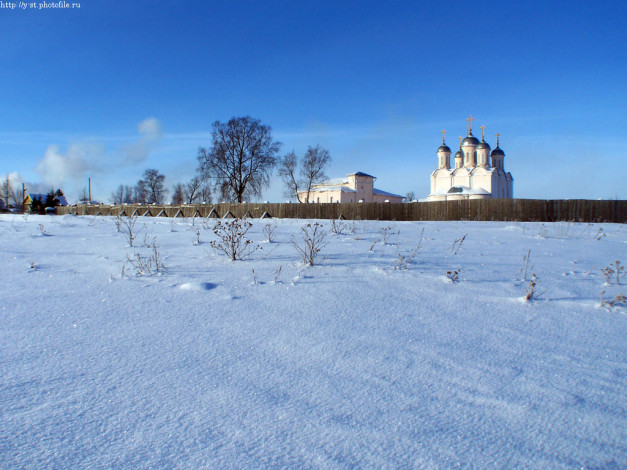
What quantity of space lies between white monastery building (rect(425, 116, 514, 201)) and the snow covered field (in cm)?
3597

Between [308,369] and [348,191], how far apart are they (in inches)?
1694

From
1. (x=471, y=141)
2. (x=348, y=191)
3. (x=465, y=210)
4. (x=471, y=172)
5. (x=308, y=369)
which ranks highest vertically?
(x=471, y=141)

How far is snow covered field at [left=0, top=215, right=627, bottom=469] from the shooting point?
1308 millimetres

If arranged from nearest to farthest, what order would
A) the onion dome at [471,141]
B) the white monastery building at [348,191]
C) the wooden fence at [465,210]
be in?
the wooden fence at [465,210]
the onion dome at [471,141]
the white monastery building at [348,191]

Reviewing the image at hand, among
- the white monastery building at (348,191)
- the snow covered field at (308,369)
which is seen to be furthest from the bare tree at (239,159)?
the snow covered field at (308,369)

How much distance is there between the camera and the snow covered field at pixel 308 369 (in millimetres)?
1308

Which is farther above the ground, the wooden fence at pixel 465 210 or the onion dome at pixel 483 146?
the onion dome at pixel 483 146

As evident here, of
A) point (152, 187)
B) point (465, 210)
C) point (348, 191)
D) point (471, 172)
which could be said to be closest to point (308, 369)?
point (465, 210)

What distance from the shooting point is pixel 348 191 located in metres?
44.3

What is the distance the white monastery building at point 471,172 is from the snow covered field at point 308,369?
118ft

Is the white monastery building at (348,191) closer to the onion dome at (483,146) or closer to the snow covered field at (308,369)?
the onion dome at (483,146)

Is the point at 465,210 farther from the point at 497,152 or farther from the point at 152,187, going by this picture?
the point at 152,187

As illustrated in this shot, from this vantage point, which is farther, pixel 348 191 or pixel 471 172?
pixel 348 191

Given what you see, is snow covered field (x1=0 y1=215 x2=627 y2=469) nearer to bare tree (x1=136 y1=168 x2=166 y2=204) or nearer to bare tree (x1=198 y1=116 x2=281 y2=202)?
bare tree (x1=198 y1=116 x2=281 y2=202)
